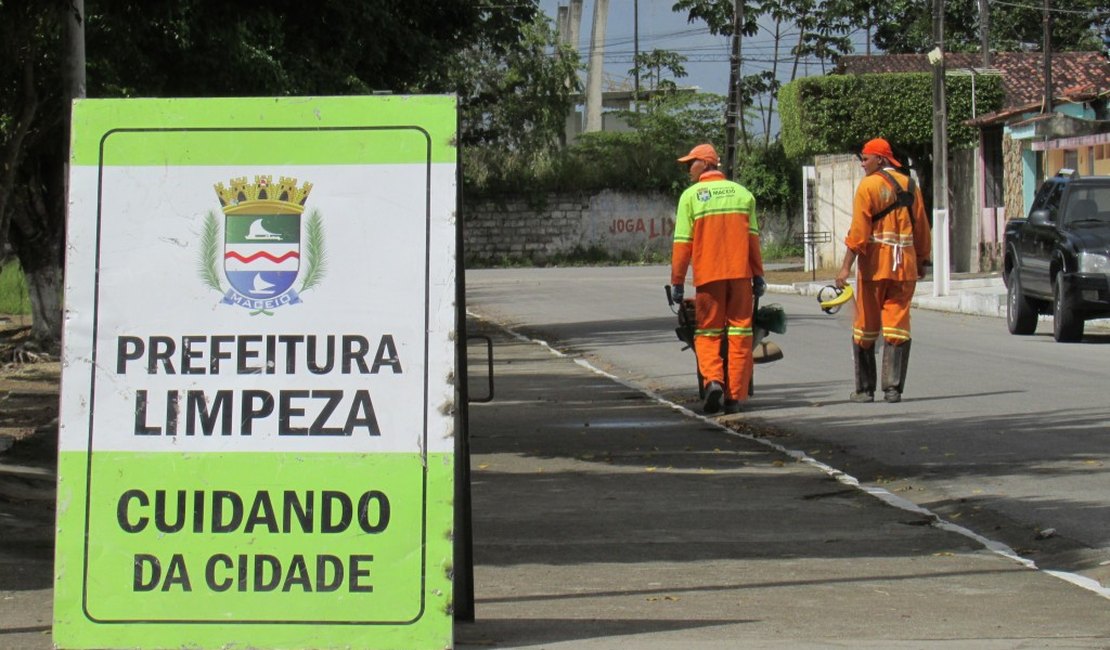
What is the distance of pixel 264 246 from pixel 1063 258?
605 inches

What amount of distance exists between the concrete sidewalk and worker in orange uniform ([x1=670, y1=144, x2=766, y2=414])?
4.05 ft

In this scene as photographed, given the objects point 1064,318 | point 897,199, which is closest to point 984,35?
point 1064,318

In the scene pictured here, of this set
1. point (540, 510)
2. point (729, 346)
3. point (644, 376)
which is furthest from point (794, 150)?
point (540, 510)

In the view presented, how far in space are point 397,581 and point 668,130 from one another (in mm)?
60724

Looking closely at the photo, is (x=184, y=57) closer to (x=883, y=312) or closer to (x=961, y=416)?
(x=883, y=312)

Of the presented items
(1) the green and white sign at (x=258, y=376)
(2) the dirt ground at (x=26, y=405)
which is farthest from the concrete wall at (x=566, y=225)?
(1) the green and white sign at (x=258, y=376)

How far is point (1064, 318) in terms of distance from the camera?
1888 centimetres

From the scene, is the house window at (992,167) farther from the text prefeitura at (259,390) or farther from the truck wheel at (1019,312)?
the text prefeitura at (259,390)

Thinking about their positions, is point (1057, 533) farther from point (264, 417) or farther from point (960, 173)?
point (960, 173)

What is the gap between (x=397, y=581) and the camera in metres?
4.94

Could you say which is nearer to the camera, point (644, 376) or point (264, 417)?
point (264, 417)

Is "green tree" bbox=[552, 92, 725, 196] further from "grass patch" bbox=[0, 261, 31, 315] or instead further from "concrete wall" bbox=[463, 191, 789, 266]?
"grass patch" bbox=[0, 261, 31, 315]

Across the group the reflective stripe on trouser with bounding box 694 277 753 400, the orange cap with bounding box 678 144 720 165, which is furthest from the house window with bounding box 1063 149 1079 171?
the reflective stripe on trouser with bounding box 694 277 753 400

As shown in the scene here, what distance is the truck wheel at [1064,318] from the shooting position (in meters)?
18.8
